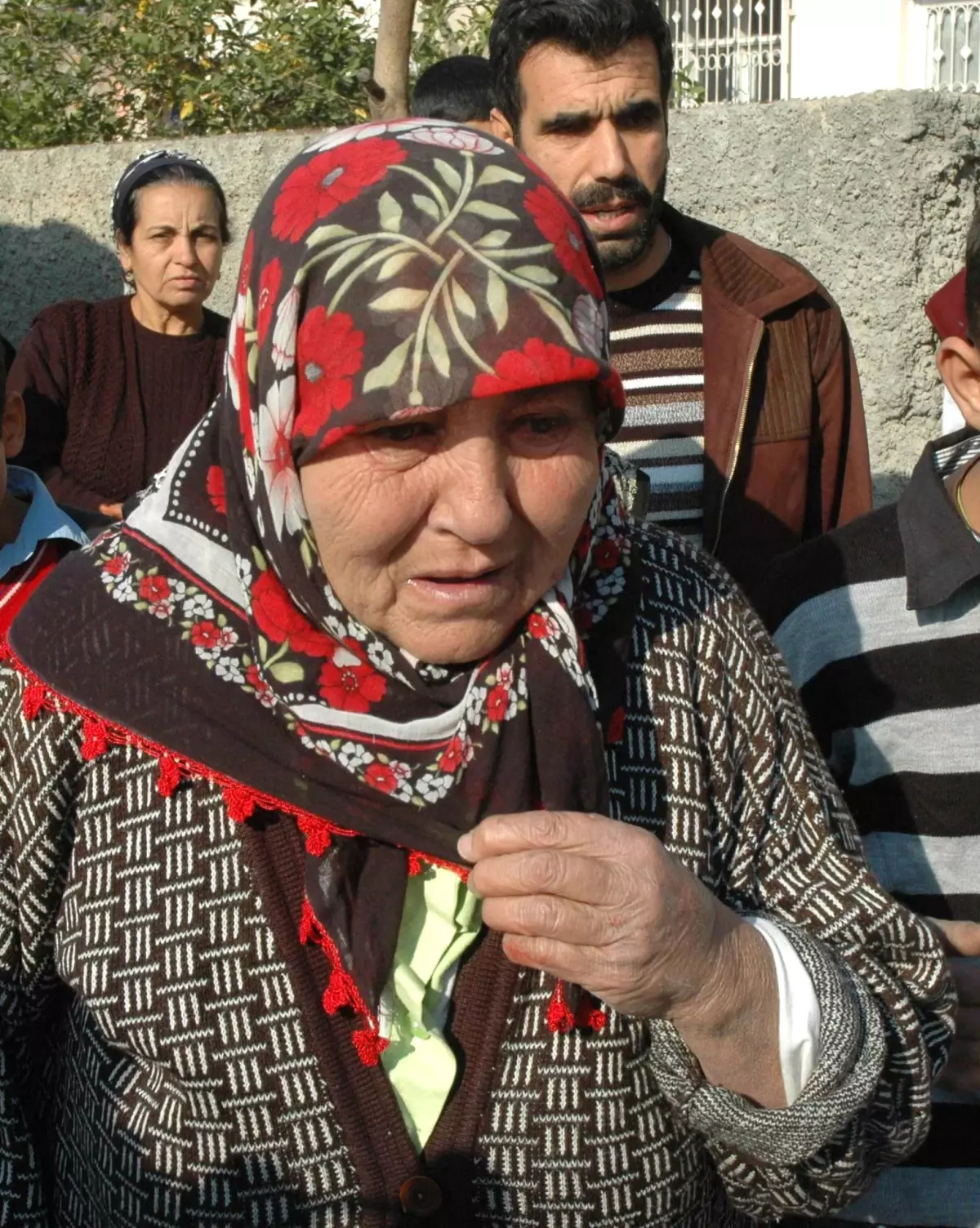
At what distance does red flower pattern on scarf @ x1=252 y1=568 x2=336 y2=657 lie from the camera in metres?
1.63

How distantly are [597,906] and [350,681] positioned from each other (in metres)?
0.39

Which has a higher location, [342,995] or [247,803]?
[247,803]

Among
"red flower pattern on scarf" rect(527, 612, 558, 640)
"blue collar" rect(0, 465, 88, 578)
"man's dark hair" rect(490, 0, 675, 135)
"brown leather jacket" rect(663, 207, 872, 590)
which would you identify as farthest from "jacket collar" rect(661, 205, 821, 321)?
"red flower pattern on scarf" rect(527, 612, 558, 640)

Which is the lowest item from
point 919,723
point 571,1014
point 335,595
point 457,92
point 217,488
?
point 571,1014

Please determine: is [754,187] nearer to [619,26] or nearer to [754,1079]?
[619,26]

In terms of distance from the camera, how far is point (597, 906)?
1.46 metres

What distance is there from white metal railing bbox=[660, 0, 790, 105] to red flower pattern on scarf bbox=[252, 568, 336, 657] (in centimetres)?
937

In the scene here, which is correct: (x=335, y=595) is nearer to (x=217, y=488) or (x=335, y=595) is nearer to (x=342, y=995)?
(x=217, y=488)

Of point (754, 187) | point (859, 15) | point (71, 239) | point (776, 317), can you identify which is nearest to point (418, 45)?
point (71, 239)

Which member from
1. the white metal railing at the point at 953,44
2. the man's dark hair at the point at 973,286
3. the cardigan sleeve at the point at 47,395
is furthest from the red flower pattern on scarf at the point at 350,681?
the white metal railing at the point at 953,44

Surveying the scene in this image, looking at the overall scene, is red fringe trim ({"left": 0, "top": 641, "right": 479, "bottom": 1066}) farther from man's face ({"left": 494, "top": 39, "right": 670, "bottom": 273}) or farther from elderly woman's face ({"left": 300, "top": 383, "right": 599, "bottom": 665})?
man's face ({"left": 494, "top": 39, "right": 670, "bottom": 273})

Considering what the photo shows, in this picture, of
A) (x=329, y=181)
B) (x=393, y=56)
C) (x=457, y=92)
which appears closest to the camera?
(x=329, y=181)

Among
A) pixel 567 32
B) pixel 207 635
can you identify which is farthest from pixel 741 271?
pixel 207 635

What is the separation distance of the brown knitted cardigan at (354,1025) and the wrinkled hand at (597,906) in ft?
0.49
